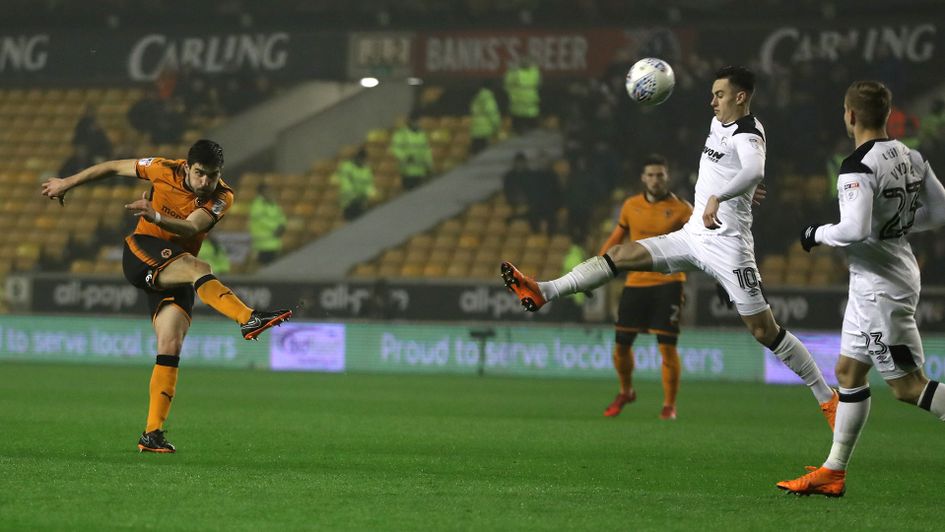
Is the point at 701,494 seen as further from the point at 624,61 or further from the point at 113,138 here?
the point at 113,138

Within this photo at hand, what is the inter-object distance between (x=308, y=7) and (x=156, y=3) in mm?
3165

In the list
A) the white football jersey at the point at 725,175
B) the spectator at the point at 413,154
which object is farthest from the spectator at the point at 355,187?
the white football jersey at the point at 725,175

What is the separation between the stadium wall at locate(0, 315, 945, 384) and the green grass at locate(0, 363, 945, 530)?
11.5 feet

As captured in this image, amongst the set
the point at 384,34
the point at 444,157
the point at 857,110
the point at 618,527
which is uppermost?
the point at 384,34

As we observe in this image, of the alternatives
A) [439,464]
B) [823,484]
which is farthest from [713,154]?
[439,464]

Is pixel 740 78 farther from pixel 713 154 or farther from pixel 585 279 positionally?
pixel 585 279

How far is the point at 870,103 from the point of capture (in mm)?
6281

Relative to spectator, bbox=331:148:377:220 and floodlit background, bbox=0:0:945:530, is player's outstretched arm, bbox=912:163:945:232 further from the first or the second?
spectator, bbox=331:148:377:220

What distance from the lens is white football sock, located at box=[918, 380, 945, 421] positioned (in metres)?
6.43

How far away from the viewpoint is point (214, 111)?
84.1ft

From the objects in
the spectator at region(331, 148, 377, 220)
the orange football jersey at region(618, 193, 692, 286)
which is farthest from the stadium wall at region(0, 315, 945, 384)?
the orange football jersey at region(618, 193, 692, 286)

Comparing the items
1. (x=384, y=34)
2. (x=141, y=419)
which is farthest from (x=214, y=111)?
(x=141, y=419)

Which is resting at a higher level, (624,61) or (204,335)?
(624,61)

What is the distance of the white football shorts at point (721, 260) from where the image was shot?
25.3 feet
